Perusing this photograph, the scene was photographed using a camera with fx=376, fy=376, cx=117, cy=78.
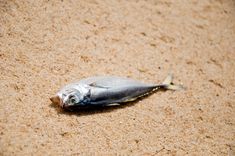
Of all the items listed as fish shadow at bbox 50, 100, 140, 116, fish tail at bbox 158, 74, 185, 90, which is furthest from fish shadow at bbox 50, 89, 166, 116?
fish tail at bbox 158, 74, 185, 90

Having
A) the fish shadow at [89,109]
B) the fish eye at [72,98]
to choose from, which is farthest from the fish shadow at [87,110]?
the fish eye at [72,98]

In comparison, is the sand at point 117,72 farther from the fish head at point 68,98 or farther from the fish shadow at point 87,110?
the fish head at point 68,98

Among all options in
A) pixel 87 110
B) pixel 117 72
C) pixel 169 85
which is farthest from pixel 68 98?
pixel 169 85

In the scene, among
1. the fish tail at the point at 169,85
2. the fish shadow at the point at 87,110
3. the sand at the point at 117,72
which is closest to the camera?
the sand at the point at 117,72

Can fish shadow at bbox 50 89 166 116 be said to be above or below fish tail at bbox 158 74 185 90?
below

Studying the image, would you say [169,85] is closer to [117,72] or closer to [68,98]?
[117,72]

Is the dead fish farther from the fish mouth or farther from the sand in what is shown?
the sand

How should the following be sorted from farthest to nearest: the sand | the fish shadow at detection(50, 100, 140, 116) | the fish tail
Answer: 1. the fish tail
2. the fish shadow at detection(50, 100, 140, 116)
3. the sand
